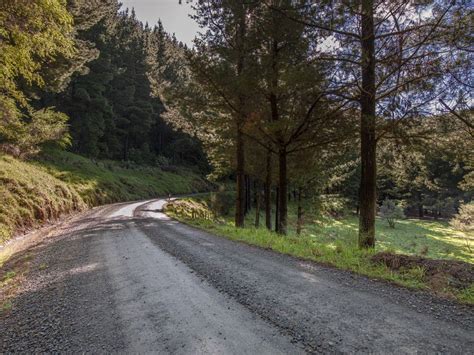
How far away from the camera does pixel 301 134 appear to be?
11.1 meters

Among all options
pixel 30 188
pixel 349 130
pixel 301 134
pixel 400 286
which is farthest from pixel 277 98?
pixel 30 188

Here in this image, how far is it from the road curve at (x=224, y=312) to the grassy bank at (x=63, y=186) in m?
7.79

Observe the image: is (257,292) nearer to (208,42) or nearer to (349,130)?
(349,130)

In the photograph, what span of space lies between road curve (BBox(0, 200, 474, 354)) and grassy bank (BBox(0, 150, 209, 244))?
7.79 meters

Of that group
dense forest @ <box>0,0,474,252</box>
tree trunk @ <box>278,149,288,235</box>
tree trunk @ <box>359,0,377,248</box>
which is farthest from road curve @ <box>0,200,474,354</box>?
tree trunk @ <box>278,149,288,235</box>

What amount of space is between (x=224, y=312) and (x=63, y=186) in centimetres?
1940

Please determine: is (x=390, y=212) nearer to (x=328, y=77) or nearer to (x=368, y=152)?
(x=368, y=152)

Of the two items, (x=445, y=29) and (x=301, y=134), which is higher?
(x=445, y=29)

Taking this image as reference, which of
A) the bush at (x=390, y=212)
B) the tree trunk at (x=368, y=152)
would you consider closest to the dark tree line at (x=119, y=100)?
the tree trunk at (x=368, y=152)

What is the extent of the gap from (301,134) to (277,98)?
1903 millimetres

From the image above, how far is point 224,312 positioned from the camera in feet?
12.8

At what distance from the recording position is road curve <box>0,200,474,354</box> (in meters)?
3.10

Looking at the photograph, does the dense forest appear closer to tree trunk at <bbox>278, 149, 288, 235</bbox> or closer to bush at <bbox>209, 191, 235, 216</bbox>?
tree trunk at <bbox>278, 149, 288, 235</bbox>

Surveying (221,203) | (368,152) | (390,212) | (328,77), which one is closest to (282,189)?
(368,152)
